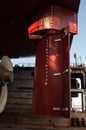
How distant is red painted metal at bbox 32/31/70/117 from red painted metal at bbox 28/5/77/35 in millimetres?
599

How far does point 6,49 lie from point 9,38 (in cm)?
253

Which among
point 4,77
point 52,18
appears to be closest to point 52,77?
point 52,18

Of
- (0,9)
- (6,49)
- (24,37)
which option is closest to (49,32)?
(0,9)

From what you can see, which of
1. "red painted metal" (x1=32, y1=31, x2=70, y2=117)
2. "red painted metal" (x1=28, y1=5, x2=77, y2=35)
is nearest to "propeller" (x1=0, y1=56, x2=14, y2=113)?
"red painted metal" (x1=32, y1=31, x2=70, y2=117)

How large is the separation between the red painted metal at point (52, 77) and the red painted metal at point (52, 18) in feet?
1.96

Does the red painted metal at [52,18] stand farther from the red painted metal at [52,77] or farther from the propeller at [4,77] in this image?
the propeller at [4,77]

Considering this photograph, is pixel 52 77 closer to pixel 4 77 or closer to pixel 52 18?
pixel 52 18

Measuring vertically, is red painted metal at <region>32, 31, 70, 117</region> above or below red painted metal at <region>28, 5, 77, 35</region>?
below

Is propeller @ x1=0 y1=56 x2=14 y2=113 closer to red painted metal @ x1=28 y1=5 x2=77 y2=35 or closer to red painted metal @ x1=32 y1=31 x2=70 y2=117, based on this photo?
red painted metal @ x1=32 y1=31 x2=70 y2=117

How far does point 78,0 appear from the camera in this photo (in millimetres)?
11227

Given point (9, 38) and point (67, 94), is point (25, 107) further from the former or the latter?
point (67, 94)

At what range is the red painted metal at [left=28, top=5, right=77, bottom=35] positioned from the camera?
36.1ft

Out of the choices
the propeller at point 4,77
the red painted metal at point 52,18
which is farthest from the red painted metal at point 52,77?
the propeller at point 4,77

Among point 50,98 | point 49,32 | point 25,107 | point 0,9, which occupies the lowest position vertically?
point 25,107
